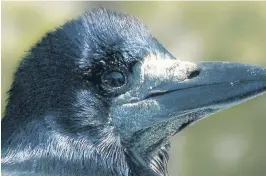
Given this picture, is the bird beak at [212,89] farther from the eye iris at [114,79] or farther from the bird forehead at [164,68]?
the eye iris at [114,79]

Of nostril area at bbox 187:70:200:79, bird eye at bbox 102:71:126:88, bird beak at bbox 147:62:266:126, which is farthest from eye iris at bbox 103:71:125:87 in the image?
nostril area at bbox 187:70:200:79

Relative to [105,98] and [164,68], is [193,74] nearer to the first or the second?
[164,68]

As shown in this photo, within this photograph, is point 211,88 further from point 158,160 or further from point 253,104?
point 253,104

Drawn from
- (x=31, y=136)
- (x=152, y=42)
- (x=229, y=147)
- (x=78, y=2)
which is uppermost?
(x=78, y=2)

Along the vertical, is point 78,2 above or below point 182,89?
above

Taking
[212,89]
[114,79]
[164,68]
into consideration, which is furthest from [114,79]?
[212,89]

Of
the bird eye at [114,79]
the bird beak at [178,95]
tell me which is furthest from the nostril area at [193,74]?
the bird eye at [114,79]

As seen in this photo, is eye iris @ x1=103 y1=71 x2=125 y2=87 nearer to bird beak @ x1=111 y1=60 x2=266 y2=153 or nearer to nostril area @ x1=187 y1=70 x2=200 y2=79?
bird beak @ x1=111 y1=60 x2=266 y2=153

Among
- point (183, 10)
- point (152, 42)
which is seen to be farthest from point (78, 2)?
point (152, 42)
